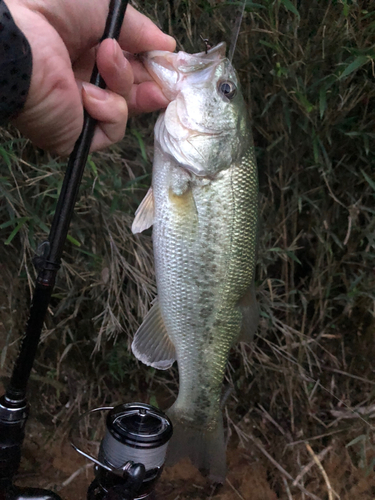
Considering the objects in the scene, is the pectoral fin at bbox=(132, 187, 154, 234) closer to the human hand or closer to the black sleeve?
the human hand

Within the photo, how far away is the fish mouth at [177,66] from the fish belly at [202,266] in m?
0.24

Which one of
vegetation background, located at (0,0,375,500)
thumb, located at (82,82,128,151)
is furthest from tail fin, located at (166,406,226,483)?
thumb, located at (82,82,128,151)

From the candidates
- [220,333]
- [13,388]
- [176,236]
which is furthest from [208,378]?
[13,388]

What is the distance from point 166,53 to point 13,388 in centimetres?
114

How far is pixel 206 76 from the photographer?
128 cm

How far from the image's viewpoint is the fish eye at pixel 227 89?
1317 mm

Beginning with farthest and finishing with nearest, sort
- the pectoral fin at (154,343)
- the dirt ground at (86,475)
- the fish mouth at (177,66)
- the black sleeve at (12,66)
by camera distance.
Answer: the dirt ground at (86,475) → the pectoral fin at (154,343) → the fish mouth at (177,66) → the black sleeve at (12,66)

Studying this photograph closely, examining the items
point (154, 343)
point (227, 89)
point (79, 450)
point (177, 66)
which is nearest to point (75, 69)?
point (177, 66)

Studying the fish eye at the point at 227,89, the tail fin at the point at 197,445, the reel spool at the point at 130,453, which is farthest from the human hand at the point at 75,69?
the tail fin at the point at 197,445

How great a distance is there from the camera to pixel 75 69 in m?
1.43

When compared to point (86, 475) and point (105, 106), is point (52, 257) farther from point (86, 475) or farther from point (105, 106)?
point (86, 475)

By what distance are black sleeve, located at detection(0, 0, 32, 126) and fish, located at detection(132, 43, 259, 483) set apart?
16.1 inches

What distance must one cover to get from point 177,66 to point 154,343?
3.27 ft

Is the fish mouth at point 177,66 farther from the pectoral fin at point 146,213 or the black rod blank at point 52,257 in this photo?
the pectoral fin at point 146,213
